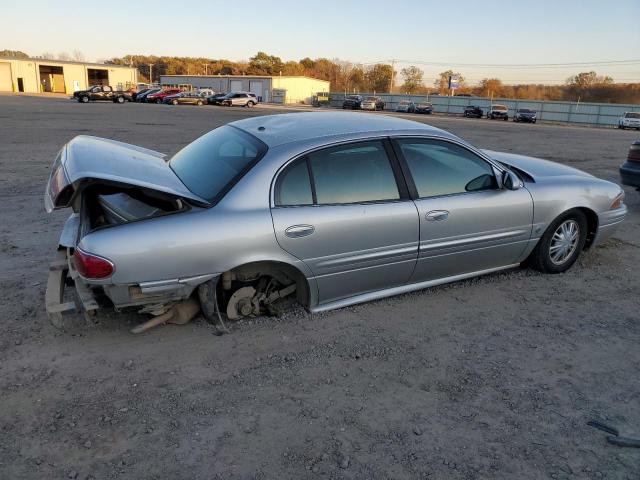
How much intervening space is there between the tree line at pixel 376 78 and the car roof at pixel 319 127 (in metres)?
64.2

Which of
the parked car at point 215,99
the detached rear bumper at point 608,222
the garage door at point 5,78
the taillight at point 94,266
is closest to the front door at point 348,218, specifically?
the taillight at point 94,266

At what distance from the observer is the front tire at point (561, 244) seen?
4.66 meters

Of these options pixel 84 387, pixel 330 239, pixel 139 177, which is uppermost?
pixel 139 177

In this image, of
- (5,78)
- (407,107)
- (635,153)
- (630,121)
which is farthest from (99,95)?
(635,153)

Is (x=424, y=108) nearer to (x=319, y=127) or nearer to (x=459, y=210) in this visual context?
(x=459, y=210)

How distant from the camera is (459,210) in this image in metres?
4.04

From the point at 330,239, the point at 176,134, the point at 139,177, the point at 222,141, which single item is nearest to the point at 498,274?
the point at 330,239

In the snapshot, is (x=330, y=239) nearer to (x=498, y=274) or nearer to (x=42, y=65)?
(x=498, y=274)

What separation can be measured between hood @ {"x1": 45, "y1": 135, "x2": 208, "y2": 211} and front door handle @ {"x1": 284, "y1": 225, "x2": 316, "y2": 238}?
1.96 feet

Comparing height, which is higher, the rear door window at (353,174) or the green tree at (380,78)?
the green tree at (380,78)

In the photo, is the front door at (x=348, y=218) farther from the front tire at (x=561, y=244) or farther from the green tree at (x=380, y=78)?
the green tree at (x=380, y=78)

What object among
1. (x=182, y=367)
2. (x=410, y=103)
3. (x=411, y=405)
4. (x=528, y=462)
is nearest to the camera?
(x=528, y=462)

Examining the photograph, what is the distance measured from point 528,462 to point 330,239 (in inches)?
72.2

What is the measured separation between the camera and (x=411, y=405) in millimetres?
2885
